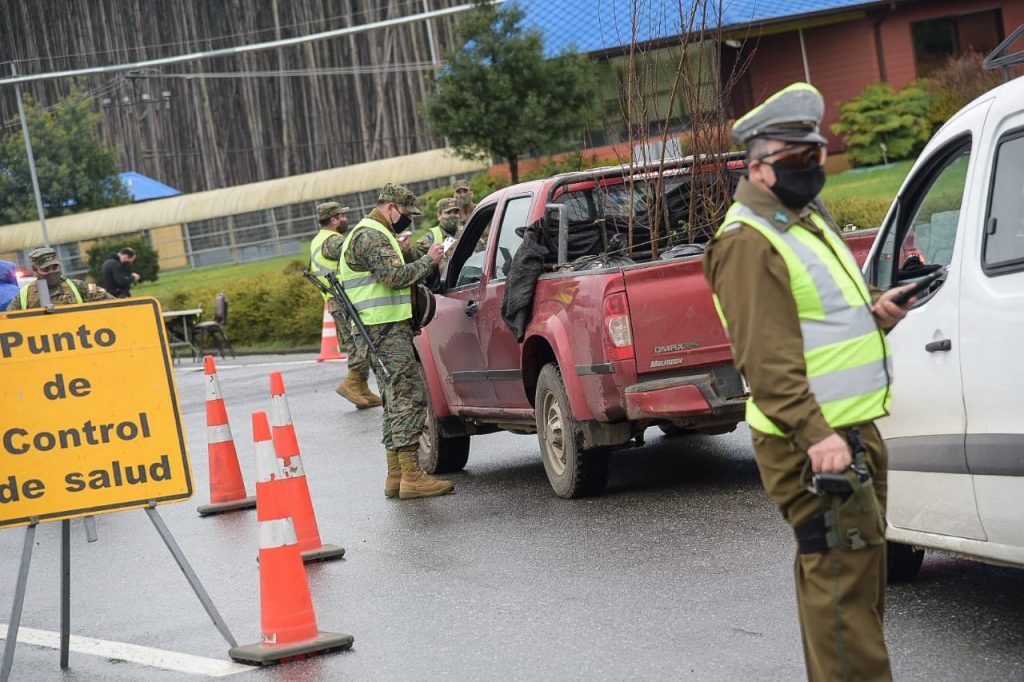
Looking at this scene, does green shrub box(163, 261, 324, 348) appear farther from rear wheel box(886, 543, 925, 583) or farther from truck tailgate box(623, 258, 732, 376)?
rear wheel box(886, 543, 925, 583)

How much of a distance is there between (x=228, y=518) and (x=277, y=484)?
447 cm

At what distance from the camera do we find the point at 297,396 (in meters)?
19.0

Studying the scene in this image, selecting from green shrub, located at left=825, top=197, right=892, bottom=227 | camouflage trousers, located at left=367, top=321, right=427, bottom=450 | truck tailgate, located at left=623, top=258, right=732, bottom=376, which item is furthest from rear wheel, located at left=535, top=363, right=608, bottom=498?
green shrub, located at left=825, top=197, right=892, bottom=227

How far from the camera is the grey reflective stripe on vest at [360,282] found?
34.9 ft

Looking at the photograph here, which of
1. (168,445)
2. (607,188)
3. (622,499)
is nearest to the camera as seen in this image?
(168,445)

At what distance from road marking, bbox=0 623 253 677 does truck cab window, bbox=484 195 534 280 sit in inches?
149

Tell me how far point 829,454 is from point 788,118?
3.01ft

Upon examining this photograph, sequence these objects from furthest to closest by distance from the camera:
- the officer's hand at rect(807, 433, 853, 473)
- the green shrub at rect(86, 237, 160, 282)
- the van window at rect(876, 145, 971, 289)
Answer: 1. the green shrub at rect(86, 237, 160, 282)
2. the van window at rect(876, 145, 971, 289)
3. the officer's hand at rect(807, 433, 853, 473)

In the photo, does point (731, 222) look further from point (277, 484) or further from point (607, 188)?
point (607, 188)

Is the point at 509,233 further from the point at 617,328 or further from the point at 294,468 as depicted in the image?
the point at 294,468

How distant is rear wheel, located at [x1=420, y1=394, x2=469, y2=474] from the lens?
11711mm

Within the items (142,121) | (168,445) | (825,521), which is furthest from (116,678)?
(142,121)

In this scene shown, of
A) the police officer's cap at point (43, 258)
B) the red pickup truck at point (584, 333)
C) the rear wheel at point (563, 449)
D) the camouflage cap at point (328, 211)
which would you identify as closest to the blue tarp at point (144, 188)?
the camouflage cap at point (328, 211)

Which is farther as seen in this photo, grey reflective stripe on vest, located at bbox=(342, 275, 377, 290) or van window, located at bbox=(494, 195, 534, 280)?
grey reflective stripe on vest, located at bbox=(342, 275, 377, 290)
